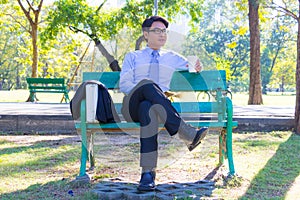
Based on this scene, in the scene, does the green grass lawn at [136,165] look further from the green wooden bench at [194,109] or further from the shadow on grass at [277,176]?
the green wooden bench at [194,109]

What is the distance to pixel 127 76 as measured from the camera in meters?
3.42

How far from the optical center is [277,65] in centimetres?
4694

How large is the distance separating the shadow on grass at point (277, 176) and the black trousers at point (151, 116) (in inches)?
27.4

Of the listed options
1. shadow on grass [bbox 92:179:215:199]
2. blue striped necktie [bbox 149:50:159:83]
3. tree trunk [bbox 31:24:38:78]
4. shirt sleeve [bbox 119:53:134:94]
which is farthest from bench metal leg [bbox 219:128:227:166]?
tree trunk [bbox 31:24:38:78]

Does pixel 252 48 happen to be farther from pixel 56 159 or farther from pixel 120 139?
pixel 56 159

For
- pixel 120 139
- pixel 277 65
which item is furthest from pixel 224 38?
pixel 120 139

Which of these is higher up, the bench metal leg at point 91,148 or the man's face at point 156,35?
the man's face at point 156,35

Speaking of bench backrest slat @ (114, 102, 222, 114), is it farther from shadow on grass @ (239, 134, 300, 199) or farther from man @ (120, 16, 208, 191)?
shadow on grass @ (239, 134, 300, 199)

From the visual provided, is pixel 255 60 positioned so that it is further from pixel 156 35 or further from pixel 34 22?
pixel 156 35

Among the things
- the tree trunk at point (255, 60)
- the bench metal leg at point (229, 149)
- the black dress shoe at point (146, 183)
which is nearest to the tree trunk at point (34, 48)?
the tree trunk at point (255, 60)

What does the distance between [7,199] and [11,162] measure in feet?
4.41

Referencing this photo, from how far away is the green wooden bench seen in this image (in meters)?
3.10

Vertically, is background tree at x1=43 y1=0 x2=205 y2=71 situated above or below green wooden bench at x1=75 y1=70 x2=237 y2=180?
above

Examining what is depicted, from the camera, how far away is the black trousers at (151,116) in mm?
2811
